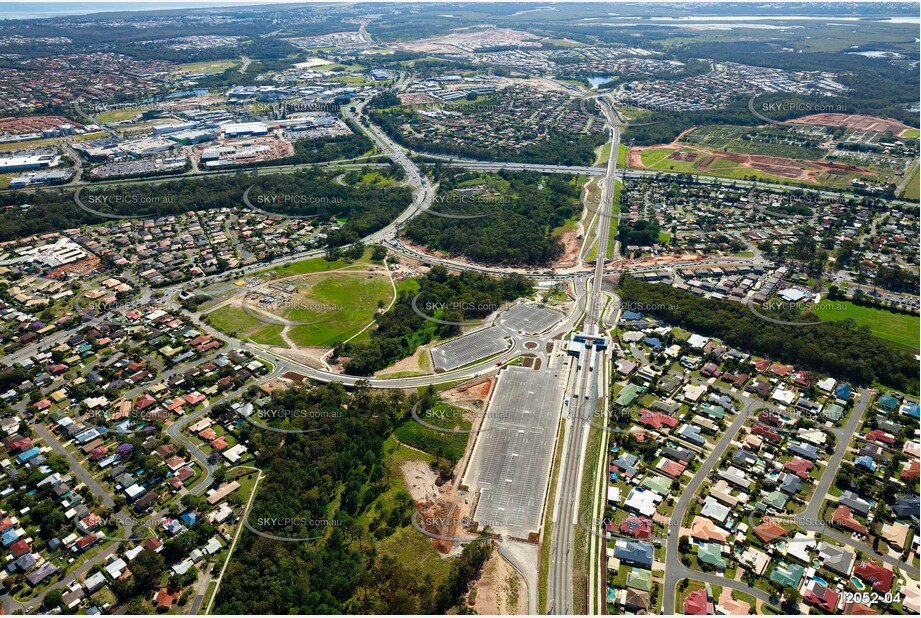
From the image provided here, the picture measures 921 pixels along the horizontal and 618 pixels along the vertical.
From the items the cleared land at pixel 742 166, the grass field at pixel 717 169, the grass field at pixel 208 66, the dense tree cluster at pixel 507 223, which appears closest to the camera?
the dense tree cluster at pixel 507 223

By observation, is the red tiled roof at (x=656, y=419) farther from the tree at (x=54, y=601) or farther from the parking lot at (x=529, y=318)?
the tree at (x=54, y=601)

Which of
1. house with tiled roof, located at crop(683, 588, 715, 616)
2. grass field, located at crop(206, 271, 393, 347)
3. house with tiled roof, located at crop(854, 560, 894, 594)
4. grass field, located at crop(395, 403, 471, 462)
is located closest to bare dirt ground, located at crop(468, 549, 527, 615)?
house with tiled roof, located at crop(683, 588, 715, 616)

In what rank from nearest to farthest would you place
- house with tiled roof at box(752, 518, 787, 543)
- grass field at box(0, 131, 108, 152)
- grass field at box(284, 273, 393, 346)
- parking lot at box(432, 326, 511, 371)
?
house with tiled roof at box(752, 518, 787, 543), parking lot at box(432, 326, 511, 371), grass field at box(284, 273, 393, 346), grass field at box(0, 131, 108, 152)

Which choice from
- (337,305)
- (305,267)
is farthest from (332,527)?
(305,267)

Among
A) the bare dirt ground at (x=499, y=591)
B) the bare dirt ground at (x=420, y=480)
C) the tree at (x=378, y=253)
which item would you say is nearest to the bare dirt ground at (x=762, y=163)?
the tree at (x=378, y=253)

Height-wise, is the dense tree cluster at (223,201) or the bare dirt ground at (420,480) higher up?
the dense tree cluster at (223,201)

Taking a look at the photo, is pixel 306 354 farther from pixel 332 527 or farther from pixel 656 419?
pixel 656 419

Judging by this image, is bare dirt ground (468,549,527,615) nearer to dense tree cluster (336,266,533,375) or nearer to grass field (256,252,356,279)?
dense tree cluster (336,266,533,375)
